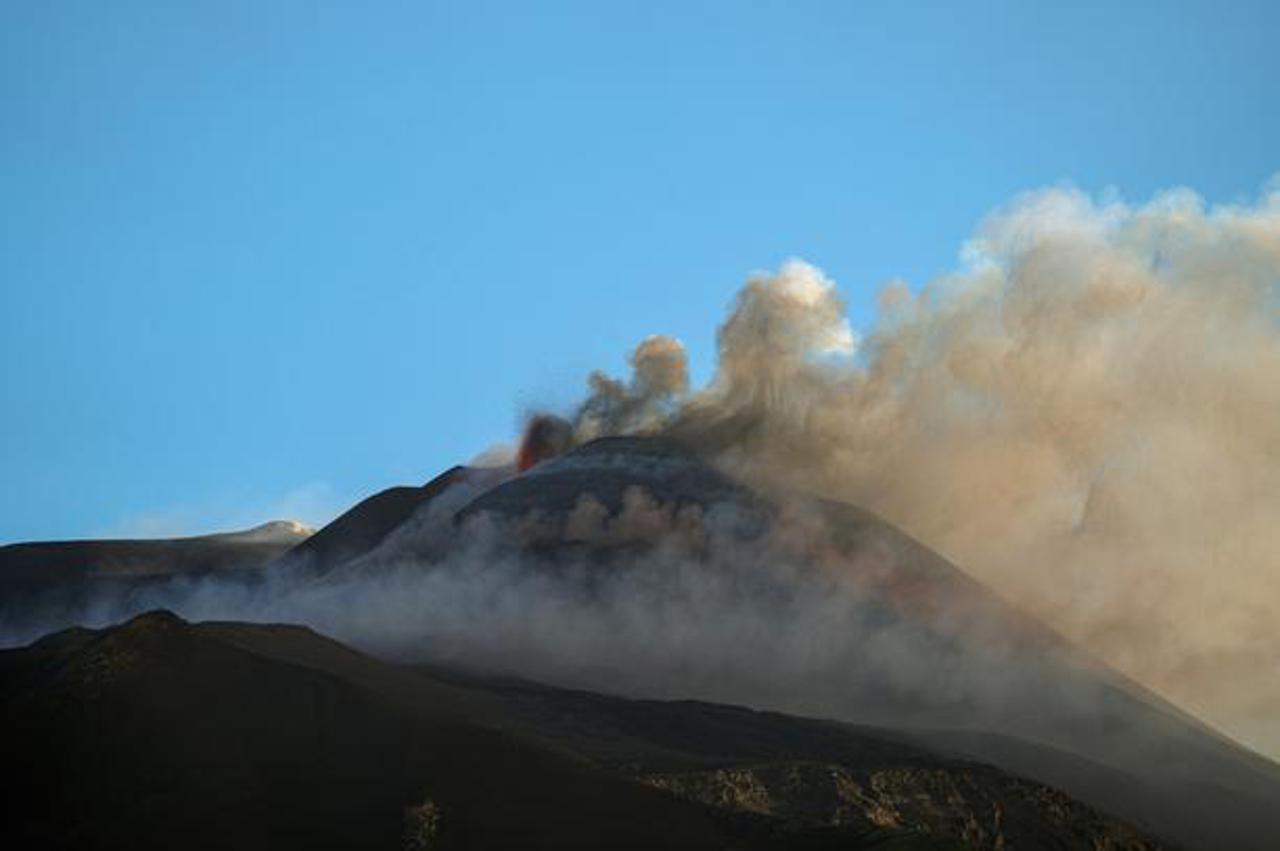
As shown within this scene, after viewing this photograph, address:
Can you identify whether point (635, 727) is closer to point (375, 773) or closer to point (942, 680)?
point (375, 773)

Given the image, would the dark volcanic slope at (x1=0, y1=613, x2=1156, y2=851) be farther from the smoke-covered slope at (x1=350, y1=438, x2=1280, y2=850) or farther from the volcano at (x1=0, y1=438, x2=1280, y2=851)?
the smoke-covered slope at (x1=350, y1=438, x2=1280, y2=850)

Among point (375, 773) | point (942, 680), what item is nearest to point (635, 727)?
point (375, 773)

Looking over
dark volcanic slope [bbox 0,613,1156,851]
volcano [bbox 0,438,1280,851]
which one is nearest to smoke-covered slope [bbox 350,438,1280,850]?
volcano [bbox 0,438,1280,851]

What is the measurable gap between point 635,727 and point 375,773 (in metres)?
35.1

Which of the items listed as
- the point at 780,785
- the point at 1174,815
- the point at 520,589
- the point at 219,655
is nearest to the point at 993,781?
the point at 780,785

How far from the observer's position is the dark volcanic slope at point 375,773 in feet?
328

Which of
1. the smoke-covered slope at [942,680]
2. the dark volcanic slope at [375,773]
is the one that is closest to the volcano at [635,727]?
the dark volcanic slope at [375,773]

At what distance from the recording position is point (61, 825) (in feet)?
331

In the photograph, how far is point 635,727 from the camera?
454 feet

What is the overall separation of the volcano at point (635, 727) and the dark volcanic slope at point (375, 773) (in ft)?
0.70

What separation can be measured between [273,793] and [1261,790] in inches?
3764

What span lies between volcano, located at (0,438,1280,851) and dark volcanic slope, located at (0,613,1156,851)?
0.21m

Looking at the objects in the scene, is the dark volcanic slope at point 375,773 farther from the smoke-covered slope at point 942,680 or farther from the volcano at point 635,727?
the smoke-covered slope at point 942,680

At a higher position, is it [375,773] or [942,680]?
[942,680]
